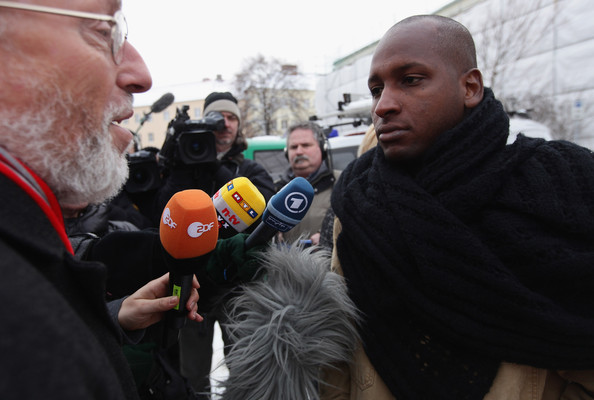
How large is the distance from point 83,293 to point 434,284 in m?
0.84

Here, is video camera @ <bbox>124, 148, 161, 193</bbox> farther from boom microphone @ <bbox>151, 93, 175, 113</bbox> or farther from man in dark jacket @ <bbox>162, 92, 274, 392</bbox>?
boom microphone @ <bbox>151, 93, 175, 113</bbox>

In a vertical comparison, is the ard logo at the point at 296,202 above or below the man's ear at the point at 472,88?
below

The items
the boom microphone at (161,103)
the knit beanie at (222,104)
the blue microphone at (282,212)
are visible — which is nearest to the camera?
the blue microphone at (282,212)

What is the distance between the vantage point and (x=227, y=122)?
3.19 m

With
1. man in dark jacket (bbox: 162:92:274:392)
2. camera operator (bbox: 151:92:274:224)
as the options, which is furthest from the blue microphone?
camera operator (bbox: 151:92:274:224)

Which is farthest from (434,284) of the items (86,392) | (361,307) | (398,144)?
(86,392)

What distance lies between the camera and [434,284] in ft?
3.28

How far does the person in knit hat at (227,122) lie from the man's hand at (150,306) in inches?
76.5

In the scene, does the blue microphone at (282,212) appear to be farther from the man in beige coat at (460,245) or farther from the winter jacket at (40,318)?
the winter jacket at (40,318)

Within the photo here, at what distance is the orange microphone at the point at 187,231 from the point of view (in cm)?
101

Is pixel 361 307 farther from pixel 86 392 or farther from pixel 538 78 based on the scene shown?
pixel 538 78

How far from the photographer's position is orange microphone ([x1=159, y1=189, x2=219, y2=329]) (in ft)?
3.30

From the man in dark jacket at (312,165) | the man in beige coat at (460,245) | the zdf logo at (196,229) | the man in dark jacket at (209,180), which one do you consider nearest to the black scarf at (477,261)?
the man in beige coat at (460,245)

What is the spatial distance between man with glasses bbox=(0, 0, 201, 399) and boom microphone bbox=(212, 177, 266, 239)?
369 millimetres
